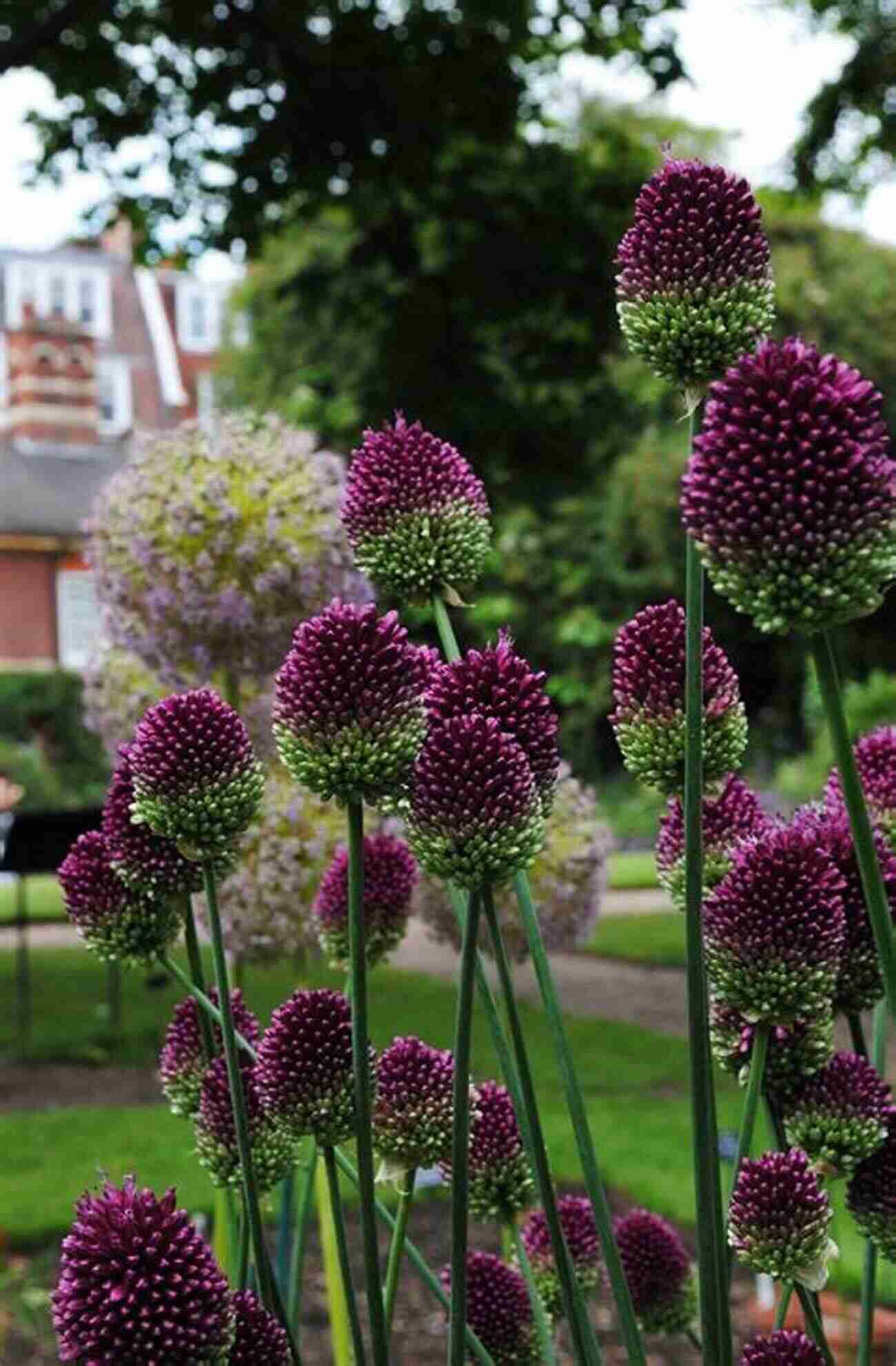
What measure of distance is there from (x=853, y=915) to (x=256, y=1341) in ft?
1.65

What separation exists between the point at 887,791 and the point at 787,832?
39cm

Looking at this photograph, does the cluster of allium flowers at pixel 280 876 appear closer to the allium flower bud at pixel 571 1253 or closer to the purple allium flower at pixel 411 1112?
the allium flower bud at pixel 571 1253

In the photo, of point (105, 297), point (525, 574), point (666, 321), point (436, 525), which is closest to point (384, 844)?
point (436, 525)

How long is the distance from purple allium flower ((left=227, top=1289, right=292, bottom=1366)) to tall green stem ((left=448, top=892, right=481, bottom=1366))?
0.11m

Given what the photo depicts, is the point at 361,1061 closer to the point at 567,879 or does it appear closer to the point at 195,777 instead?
the point at 195,777

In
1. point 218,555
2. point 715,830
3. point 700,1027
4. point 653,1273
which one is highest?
point 218,555

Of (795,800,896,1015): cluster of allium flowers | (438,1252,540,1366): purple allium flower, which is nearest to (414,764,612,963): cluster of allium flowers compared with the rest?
(438,1252,540,1366): purple allium flower

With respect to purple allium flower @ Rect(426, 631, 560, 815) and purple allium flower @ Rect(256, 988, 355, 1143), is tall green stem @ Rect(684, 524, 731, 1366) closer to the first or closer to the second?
purple allium flower @ Rect(426, 631, 560, 815)

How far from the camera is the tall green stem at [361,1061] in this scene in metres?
1.13

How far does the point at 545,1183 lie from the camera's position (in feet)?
3.74

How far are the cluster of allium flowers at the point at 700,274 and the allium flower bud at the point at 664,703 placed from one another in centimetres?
22

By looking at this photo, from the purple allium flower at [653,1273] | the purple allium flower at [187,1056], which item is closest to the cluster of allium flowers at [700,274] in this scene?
the purple allium flower at [187,1056]

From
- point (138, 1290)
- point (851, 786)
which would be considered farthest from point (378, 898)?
point (851, 786)

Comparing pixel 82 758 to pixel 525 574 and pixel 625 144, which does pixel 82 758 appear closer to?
pixel 525 574
